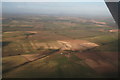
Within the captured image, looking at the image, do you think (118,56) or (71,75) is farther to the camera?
(118,56)

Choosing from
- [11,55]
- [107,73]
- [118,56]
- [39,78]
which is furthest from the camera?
[11,55]

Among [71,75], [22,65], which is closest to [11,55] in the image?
[22,65]

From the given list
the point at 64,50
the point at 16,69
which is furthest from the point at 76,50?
the point at 16,69

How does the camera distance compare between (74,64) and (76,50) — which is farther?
(76,50)

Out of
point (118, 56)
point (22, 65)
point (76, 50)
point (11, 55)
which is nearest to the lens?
point (22, 65)

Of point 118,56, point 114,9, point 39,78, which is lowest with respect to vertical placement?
point 39,78

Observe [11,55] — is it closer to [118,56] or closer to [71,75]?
[71,75]

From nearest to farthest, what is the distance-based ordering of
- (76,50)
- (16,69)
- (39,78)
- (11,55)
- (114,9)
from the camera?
(114,9)
(39,78)
(16,69)
(11,55)
(76,50)

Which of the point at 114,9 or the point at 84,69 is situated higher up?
the point at 114,9

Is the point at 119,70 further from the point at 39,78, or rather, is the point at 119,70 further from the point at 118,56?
the point at 39,78
